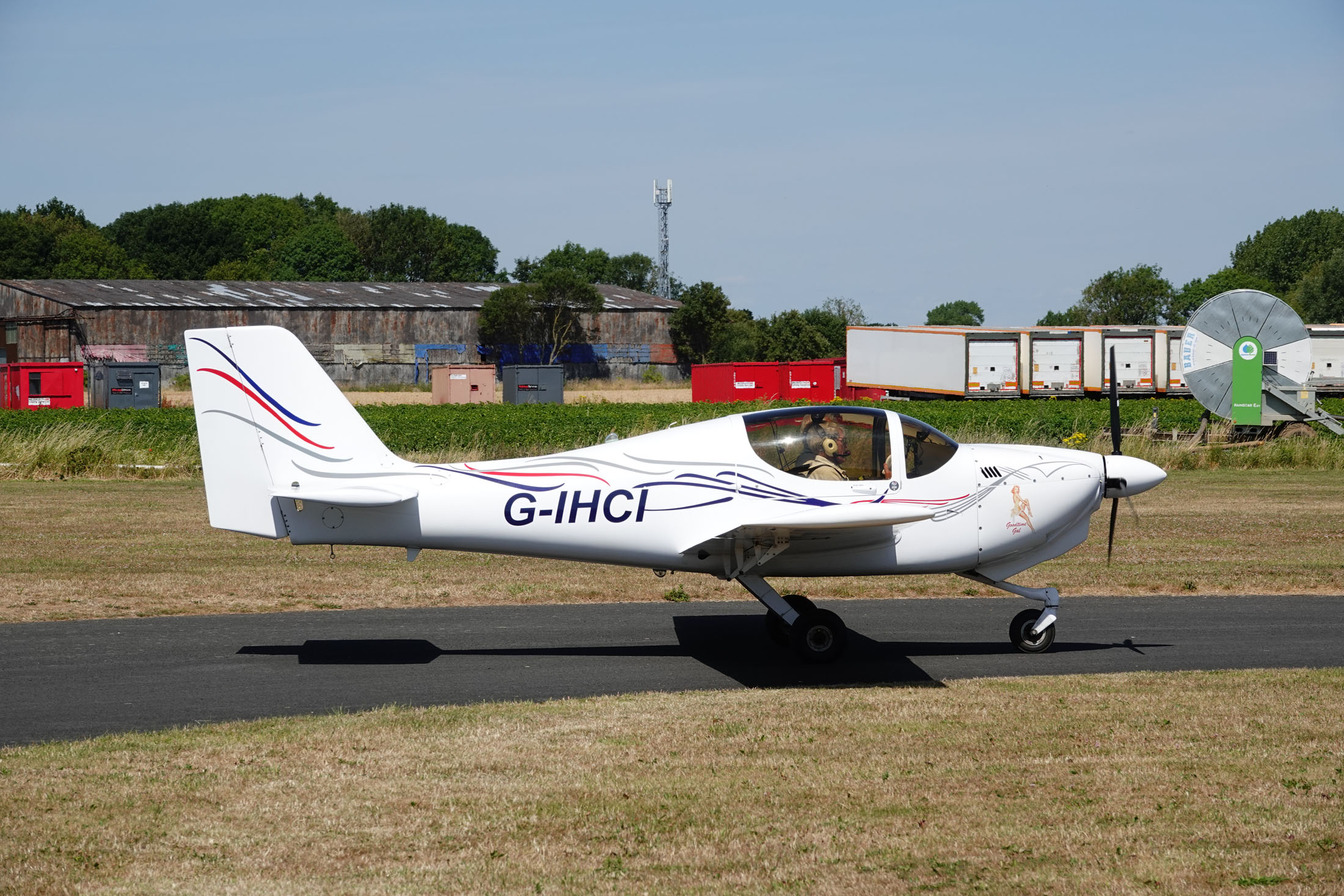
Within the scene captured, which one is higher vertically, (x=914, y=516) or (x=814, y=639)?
(x=914, y=516)

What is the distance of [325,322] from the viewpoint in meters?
70.9

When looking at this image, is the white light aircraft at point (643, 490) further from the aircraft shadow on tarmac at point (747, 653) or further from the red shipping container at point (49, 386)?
the red shipping container at point (49, 386)

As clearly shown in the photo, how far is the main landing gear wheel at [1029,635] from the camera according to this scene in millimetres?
10891

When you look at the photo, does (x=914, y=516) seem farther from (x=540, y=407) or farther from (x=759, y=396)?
(x=759, y=396)

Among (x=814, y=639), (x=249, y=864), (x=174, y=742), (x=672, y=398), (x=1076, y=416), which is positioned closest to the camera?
(x=249, y=864)

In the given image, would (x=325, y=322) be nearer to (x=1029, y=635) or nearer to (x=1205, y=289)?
(x=1029, y=635)

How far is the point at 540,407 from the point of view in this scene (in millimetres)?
36594

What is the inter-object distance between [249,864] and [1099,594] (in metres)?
10.7

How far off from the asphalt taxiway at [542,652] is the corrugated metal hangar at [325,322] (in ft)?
177

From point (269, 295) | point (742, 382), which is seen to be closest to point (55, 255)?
point (269, 295)

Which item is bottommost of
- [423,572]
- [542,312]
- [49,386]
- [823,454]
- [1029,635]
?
[1029,635]

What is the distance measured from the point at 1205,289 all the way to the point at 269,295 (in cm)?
8776

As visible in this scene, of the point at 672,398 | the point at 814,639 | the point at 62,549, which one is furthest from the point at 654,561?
the point at 672,398

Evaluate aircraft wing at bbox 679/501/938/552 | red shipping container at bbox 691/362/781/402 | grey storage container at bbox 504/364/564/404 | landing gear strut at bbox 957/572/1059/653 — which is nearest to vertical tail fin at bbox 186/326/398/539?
aircraft wing at bbox 679/501/938/552
